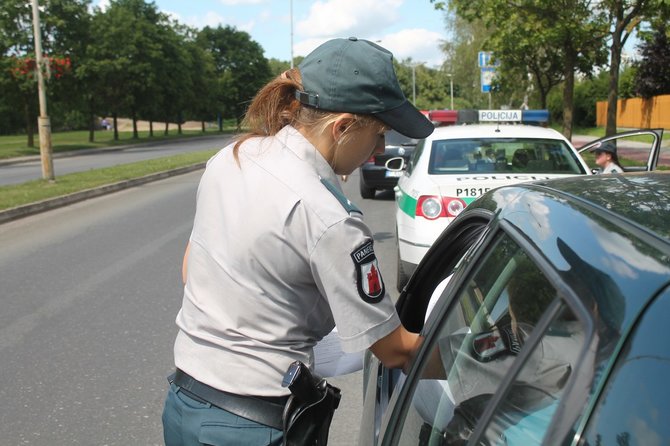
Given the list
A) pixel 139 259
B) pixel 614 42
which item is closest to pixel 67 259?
pixel 139 259

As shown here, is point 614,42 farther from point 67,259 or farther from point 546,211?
point 546,211

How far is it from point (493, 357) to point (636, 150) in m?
26.9

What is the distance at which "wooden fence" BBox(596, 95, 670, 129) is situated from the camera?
38.1m

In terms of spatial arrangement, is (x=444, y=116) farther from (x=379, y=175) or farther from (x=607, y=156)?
(x=607, y=156)

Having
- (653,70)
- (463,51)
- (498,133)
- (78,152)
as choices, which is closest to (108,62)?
(78,152)

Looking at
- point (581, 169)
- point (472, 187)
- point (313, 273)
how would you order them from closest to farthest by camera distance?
1. point (313, 273)
2. point (472, 187)
3. point (581, 169)

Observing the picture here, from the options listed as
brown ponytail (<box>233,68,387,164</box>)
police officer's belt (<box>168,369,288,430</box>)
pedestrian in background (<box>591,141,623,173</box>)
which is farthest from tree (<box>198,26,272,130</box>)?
police officer's belt (<box>168,369,288,430</box>)

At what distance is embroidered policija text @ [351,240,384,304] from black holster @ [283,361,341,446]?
255 millimetres

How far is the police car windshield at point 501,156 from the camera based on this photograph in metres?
6.91

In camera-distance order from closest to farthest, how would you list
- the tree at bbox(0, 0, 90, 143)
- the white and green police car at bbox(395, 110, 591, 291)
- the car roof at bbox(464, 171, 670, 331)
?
1. the car roof at bbox(464, 171, 670, 331)
2. the white and green police car at bbox(395, 110, 591, 291)
3. the tree at bbox(0, 0, 90, 143)

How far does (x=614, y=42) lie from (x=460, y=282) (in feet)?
57.4

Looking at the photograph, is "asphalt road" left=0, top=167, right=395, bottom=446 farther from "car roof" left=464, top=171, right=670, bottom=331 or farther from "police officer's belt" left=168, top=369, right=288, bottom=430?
"car roof" left=464, top=171, right=670, bottom=331

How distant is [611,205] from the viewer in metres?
1.49

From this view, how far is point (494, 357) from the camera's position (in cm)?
175
